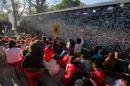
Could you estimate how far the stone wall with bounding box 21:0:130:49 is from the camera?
1189 centimetres

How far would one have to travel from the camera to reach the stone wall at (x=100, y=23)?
11891 millimetres

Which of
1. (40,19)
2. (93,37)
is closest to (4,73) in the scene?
(93,37)

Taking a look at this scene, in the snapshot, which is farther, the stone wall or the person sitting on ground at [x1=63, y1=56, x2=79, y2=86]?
the stone wall

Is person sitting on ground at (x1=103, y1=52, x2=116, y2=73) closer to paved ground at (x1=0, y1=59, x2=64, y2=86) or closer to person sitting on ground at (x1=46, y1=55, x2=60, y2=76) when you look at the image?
paved ground at (x1=0, y1=59, x2=64, y2=86)

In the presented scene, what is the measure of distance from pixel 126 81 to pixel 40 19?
18.8 metres

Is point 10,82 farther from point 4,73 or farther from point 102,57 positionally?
point 102,57

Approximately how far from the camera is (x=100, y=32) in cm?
1365

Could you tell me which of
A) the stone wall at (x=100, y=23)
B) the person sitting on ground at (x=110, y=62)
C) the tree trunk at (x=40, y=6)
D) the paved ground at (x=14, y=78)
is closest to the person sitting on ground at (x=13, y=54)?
the paved ground at (x=14, y=78)

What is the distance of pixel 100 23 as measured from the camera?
13.5 m

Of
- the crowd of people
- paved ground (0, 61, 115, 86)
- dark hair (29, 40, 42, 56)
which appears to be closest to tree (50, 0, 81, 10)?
the crowd of people

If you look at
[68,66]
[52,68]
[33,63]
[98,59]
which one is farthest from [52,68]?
[98,59]

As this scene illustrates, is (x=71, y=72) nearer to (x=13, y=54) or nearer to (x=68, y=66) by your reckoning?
(x=68, y=66)

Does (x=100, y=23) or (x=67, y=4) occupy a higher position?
(x=100, y=23)

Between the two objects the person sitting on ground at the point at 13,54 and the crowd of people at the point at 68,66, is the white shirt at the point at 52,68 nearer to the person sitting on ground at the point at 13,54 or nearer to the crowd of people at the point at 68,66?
the crowd of people at the point at 68,66
